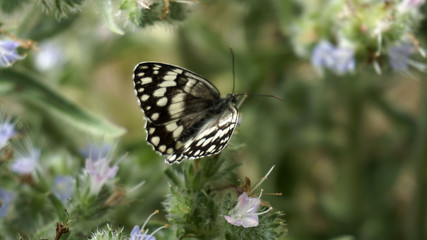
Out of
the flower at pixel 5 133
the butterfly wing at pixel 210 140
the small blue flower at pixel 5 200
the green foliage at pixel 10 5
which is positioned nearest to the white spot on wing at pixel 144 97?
the butterfly wing at pixel 210 140

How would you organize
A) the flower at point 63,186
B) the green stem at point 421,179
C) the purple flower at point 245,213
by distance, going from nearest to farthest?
the purple flower at point 245,213
the flower at point 63,186
the green stem at point 421,179

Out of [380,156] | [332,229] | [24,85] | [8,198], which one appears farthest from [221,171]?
[380,156]

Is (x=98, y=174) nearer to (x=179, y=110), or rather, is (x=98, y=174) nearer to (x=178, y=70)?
(x=179, y=110)

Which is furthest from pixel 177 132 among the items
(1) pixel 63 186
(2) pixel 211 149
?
(1) pixel 63 186

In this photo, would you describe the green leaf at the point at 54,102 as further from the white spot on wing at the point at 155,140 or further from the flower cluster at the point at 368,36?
the flower cluster at the point at 368,36

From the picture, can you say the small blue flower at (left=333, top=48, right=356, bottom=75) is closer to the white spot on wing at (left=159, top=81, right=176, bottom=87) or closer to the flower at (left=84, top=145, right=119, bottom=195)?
the white spot on wing at (left=159, top=81, right=176, bottom=87)
